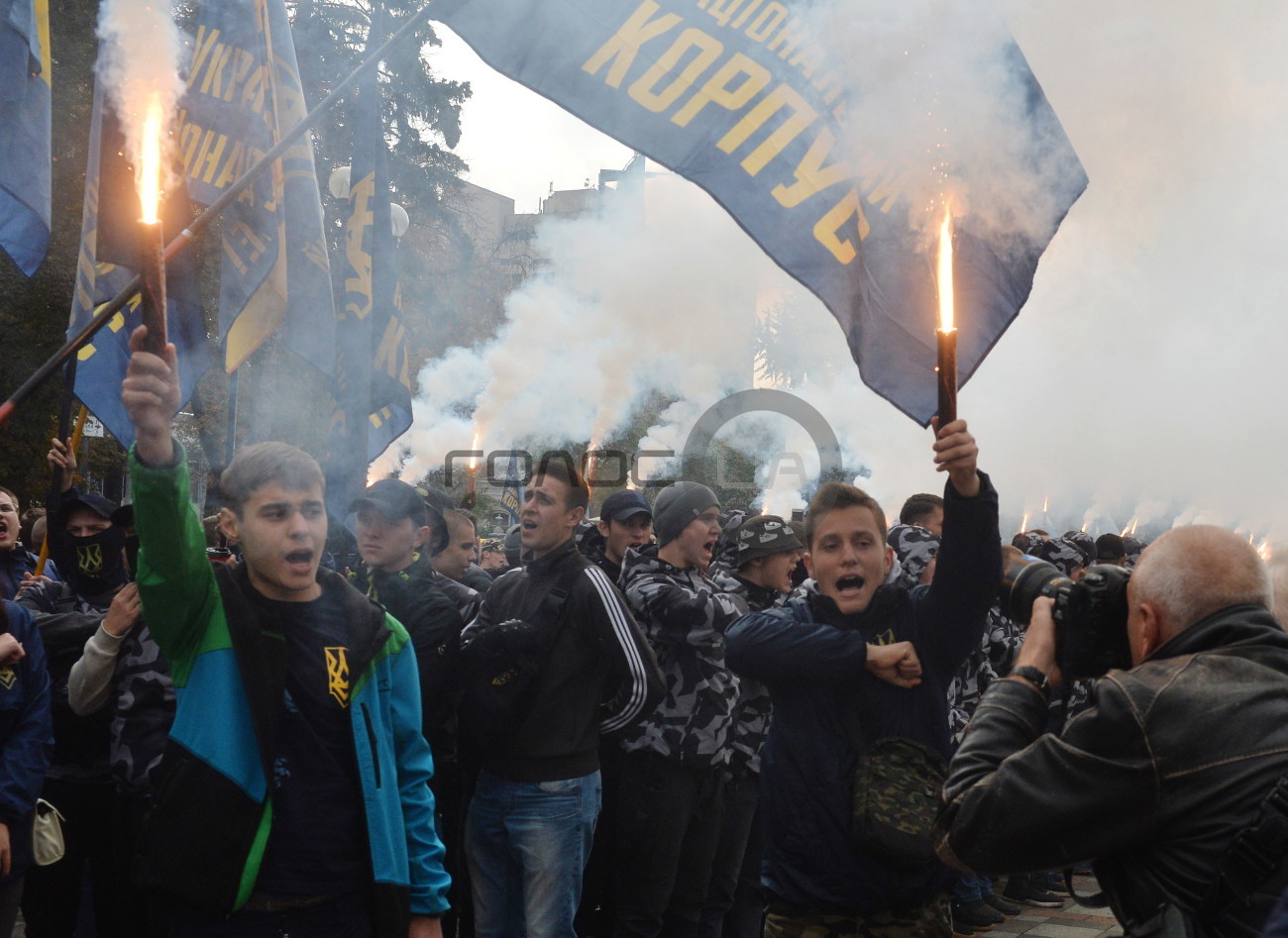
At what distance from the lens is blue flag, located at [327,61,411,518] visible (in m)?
5.93

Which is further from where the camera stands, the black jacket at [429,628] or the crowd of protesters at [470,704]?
the black jacket at [429,628]

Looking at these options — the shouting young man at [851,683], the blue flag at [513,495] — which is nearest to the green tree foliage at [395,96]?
the blue flag at [513,495]

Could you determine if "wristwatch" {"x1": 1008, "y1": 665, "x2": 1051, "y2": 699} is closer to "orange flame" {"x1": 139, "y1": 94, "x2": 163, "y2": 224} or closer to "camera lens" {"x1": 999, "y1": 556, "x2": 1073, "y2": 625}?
"camera lens" {"x1": 999, "y1": 556, "x2": 1073, "y2": 625}

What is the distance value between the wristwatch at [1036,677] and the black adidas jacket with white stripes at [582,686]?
93.4 inches

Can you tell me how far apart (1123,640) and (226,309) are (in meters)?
5.02

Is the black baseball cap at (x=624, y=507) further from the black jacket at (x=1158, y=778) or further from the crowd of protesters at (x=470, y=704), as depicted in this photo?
the black jacket at (x=1158, y=778)

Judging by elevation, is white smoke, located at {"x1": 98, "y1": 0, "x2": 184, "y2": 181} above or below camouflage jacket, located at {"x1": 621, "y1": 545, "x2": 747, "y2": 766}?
above

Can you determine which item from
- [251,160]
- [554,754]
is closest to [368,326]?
[251,160]

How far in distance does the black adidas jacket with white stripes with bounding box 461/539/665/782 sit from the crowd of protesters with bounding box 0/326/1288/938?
0.01 metres

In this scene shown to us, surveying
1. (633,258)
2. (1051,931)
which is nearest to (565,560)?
(1051,931)

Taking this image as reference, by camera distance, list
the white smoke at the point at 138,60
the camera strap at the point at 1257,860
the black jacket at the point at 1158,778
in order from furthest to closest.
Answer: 1. the white smoke at the point at 138,60
2. the black jacket at the point at 1158,778
3. the camera strap at the point at 1257,860

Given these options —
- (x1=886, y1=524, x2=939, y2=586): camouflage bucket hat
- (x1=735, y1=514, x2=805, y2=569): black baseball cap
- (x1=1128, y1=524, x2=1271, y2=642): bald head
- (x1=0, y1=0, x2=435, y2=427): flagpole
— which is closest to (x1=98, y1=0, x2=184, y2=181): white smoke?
(x1=0, y1=0, x2=435, y2=427): flagpole

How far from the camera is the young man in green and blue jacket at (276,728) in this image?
2.69 m

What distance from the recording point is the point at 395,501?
5.05m
